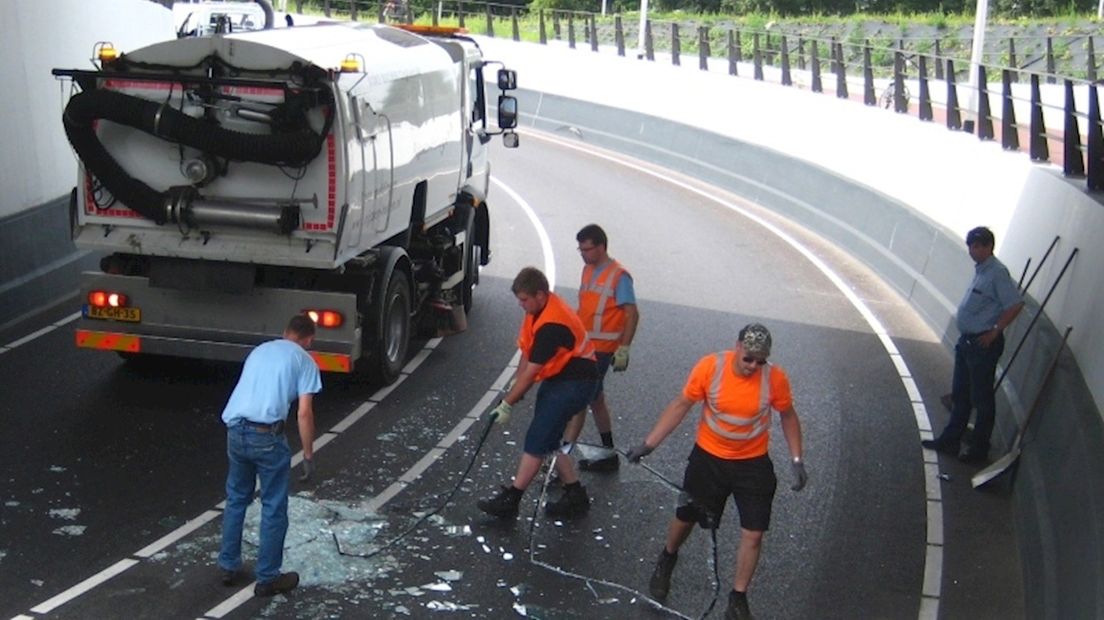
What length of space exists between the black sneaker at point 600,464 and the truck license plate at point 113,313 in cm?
419

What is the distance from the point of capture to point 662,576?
9.33 meters

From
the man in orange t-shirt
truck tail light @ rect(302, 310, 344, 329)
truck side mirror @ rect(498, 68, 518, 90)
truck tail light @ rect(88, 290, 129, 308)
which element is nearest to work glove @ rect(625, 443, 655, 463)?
the man in orange t-shirt

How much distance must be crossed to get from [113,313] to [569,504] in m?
4.79

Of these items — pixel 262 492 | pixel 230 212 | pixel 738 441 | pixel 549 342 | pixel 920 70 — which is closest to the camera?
pixel 738 441

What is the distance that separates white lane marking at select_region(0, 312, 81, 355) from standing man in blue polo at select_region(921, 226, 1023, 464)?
9012 millimetres

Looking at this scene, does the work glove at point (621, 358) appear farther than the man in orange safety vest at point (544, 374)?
Yes

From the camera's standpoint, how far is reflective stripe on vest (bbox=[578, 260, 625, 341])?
11.3 metres

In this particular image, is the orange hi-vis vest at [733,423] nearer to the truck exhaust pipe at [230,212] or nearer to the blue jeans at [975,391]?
the blue jeans at [975,391]

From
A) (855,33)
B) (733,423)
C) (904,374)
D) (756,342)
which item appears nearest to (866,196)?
(904,374)

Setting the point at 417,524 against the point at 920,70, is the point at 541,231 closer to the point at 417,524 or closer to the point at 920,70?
the point at 920,70

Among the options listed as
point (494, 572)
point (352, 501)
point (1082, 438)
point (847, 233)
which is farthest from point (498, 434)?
point (847, 233)

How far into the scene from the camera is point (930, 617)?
9336mm

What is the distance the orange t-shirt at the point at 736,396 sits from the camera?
873 centimetres

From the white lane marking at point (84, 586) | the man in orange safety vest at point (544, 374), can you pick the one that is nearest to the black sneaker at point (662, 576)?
the man in orange safety vest at point (544, 374)
